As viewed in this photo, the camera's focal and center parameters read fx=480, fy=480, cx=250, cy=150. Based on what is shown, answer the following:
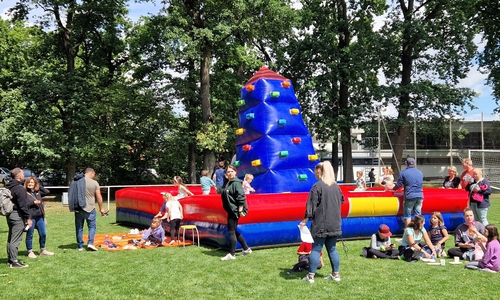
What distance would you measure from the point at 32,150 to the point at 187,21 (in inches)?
401

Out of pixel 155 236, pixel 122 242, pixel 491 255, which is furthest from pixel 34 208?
pixel 491 255

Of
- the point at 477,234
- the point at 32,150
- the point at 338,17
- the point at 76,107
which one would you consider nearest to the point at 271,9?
the point at 338,17

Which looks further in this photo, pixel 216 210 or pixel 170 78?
pixel 170 78

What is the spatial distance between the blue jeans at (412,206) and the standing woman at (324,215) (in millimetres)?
4577

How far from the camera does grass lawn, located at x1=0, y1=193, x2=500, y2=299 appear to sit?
6820mm

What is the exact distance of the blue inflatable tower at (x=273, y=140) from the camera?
518 inches

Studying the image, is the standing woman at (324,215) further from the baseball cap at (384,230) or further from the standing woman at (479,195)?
the standing woman at (479,195)

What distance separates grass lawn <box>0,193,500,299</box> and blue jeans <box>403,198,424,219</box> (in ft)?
7.28

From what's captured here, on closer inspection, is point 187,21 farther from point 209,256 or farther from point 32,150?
point 209,256

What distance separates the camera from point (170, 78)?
2842cm

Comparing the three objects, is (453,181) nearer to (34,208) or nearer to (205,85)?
(34,208)

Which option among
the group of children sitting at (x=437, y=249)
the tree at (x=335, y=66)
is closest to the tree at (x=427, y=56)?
the tree at (x=335, y=66)

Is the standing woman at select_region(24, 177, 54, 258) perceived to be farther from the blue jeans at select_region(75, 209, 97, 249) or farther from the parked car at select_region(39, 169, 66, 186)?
the parked car at select_region(39, 169, 66, 186)

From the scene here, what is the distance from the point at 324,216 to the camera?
7156mm
